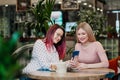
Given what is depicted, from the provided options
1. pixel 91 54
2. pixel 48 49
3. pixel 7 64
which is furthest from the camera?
pixel 91 54

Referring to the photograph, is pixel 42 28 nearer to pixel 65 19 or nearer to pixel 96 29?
pixel 96 29

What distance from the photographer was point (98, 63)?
9.02 feet

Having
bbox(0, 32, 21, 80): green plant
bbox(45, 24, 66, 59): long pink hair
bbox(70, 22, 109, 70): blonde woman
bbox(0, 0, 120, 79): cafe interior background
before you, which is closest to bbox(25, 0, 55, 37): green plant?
bbox(0, 0, 120, 79): cafe interior background

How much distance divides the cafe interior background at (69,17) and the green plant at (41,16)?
0.37ft

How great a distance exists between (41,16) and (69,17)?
693 cm

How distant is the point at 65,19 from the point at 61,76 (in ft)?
35.0

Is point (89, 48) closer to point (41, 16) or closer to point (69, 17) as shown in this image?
point (41, 16)

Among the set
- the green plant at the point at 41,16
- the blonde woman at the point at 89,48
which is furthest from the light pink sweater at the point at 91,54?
the green plant at the point at 41,16

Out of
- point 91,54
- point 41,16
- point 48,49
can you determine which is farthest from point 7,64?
point 41,16

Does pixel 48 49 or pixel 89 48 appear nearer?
pixel 48 49

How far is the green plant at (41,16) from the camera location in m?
5.59

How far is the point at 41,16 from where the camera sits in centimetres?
583

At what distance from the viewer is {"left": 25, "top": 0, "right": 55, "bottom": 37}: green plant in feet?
18.3

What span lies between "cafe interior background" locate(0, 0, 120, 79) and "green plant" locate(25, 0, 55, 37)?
113 mm
